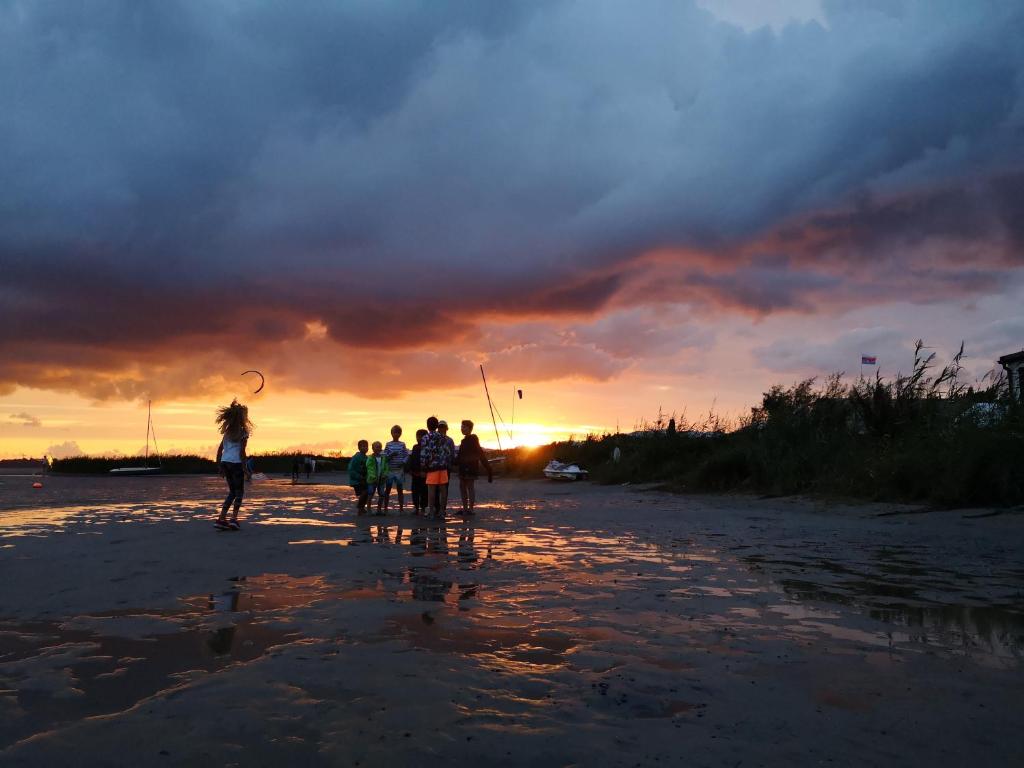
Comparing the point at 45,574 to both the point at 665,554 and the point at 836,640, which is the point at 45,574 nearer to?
the point at 665,554

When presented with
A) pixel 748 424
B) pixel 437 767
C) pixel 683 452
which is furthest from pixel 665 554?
pixel 683 452

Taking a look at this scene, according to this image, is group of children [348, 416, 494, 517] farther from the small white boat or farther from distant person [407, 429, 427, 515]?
the small white boat

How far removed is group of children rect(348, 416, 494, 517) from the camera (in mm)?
14914

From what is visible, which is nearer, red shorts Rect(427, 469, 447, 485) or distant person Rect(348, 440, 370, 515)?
red shorts Rect(427, 469, 447, 485)

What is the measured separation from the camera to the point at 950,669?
4.00 m

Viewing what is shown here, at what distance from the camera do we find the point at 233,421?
12984mm

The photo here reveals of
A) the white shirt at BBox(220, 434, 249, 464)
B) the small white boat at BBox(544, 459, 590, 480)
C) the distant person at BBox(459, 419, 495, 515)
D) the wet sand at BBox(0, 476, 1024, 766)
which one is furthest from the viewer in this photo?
the small white boat at BBox(544, 459, 590, 480)

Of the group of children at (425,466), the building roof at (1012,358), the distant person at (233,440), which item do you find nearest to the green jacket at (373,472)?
the group of children at (425,466)

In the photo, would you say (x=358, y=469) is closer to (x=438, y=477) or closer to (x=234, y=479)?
(x=438, y=477)

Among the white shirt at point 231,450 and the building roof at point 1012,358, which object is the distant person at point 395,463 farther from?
the building roof at point 1012,358

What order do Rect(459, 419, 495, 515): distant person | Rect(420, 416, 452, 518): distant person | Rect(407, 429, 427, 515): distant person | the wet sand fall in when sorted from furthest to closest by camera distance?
1. Rect(407, 429, 427, 515): distant person
2. Rect(459, 419, 495, 515): distant person
3. Rect(420, 416, 452, 518): distant person
4. the wet sand

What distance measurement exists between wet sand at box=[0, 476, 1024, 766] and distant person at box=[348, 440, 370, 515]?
642 centimetres

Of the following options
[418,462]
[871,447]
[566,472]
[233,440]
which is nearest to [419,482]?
[418,462]

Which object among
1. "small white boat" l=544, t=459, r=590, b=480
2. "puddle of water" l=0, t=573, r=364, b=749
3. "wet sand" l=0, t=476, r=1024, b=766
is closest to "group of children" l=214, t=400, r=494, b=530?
"wet sand" l=0, t=476, r=1024, b=766
